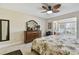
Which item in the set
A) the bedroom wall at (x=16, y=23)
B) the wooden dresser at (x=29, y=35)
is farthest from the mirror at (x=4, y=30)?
the wooden dresser at (x=29, y=35)

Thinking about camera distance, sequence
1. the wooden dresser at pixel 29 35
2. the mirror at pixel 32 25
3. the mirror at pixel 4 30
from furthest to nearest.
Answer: the wooden dresser at pixel 29 35, the mirror at pixel 32 25, the mirror at pixel 4 30

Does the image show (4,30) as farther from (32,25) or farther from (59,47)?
(59,47)

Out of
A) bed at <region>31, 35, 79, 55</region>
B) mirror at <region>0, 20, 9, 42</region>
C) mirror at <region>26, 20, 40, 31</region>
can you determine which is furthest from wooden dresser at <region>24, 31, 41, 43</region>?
bed at <region>31, 35, 79, 55</region>

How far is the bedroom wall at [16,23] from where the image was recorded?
121 inches

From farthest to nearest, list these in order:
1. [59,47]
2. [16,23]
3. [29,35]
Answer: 1. [29,35]
2. [16,23]
3. [59,47]

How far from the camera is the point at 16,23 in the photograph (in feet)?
11.4

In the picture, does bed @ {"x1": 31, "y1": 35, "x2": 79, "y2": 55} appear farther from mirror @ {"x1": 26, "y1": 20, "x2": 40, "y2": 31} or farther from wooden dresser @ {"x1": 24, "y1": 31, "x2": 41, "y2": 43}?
mirror @ {"x1": 26, "y1": 20, "x2": 40, "y2": 31}

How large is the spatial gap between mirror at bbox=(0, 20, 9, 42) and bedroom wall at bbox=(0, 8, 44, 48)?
17 cm

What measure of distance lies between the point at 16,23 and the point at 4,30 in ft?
2.10

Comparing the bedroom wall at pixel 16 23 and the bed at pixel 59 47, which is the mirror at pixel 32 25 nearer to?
the bedroom wall at pixel 16 23

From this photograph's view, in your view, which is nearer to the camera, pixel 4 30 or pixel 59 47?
pixel 59 47

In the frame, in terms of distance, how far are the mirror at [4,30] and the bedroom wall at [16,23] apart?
0.17 metres

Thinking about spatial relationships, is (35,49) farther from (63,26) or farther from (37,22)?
(63,26)

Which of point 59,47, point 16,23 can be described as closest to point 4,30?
point 16,23
